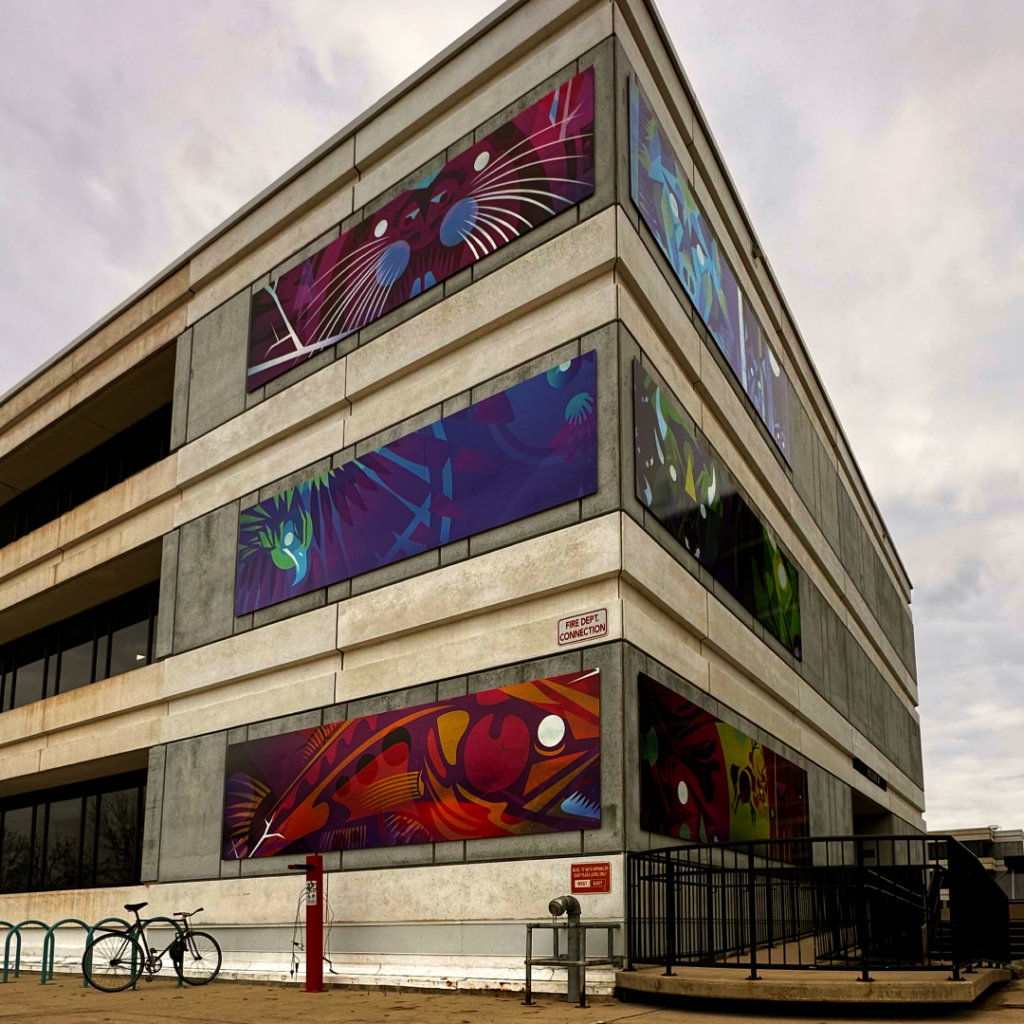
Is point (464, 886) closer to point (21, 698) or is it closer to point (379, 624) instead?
point (379, 624)

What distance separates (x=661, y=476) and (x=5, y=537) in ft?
74.4

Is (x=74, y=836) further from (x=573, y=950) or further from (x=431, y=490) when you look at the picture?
(x=573, y=950)

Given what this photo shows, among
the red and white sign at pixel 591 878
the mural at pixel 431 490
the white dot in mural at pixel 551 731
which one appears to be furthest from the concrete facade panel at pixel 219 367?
the red and white sign at pixel 591 878

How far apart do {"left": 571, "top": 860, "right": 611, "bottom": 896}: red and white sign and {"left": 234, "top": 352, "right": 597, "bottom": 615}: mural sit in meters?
4.75

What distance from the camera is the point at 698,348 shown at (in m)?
19.3

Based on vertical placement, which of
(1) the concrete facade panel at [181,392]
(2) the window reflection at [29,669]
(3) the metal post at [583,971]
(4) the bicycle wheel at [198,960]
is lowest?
(4) the bicycle wheel at [198,960]

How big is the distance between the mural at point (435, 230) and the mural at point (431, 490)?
258 cm

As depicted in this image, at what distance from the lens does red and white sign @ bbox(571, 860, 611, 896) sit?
13656 mm

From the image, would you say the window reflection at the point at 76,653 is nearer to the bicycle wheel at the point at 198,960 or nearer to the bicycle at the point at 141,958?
the bicycle at the point at 141,958

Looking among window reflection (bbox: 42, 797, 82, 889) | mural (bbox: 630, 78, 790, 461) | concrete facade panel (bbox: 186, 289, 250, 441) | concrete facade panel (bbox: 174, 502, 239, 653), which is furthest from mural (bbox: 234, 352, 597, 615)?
window reflection (bbox: 42, 797, 82, 889)

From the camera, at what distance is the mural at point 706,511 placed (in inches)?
642

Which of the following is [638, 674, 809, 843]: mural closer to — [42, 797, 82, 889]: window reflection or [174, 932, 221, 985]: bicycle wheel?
[174, 932, 221, 985]: bicycle wheel

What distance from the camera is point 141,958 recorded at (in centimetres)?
1728

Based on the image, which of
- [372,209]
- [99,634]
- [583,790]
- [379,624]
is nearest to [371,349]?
[372,209]
